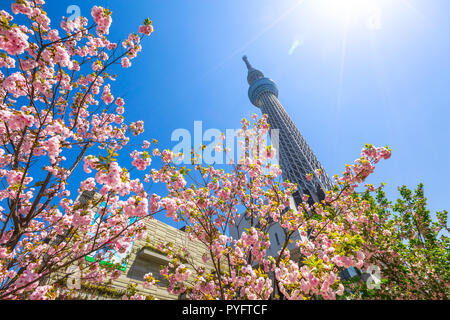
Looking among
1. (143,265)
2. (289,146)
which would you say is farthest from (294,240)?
(289,146)

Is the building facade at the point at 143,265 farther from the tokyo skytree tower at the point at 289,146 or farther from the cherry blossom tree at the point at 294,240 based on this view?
the tokyo skytree tower at the point at 289,146

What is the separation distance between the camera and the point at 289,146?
5044cm

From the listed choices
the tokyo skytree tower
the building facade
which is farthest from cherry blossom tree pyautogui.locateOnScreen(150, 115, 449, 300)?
the tokyo skytree tower

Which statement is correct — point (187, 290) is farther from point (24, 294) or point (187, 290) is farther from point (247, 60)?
point (247, 60)

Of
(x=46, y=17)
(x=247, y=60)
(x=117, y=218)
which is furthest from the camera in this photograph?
(x=247, y=60)

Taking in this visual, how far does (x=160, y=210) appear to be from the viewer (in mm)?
3939

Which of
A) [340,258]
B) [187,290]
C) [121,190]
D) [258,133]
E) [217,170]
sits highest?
[258,133]

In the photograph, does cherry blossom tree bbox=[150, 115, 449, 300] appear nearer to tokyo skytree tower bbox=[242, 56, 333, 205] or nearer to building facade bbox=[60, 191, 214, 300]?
building facade bbox=[60, 191, 214, 300]

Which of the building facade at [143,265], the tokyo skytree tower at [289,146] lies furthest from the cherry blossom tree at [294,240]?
the tokyo skytree tower at [289,146]

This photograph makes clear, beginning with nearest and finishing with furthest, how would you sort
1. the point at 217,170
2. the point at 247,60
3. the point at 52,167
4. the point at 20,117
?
the point at 20,117, the point at 52,167, the point at 217,170, the point at 247,60

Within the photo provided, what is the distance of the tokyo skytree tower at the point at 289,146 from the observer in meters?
42.3
